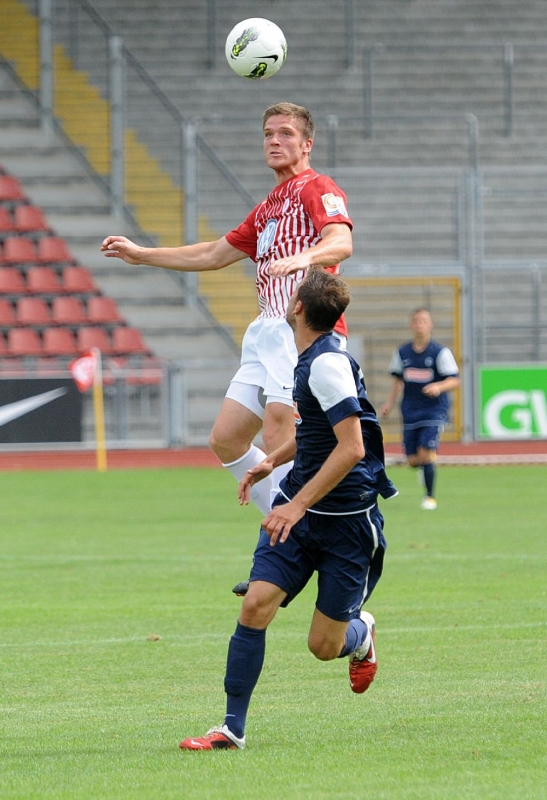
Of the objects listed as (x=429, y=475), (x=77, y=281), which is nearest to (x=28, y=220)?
(x=77, y=281)

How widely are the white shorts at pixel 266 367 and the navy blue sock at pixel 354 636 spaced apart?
5.56ft

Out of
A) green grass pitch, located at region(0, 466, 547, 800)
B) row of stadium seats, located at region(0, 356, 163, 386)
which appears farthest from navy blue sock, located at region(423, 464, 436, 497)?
row of stadium seats, located at region(0, 356, 163, 386)

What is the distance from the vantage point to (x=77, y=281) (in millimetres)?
25703

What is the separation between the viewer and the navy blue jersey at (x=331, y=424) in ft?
15.8

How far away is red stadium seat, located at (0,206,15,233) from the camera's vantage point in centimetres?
2584

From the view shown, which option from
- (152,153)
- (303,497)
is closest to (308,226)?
(303,497)

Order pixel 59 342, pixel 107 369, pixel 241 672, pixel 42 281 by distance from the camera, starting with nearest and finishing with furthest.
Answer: pixel 241 672 < pixel 107 369 < pixel 59 342 < pixel 42 281

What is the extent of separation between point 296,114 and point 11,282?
1909 centimetres

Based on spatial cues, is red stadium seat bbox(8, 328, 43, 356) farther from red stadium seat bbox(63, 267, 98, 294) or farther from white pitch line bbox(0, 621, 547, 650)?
white pitch line bbox(0, 621, 547, 650)

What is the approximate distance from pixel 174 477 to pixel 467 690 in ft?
45.8

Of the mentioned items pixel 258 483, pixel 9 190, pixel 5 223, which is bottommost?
pixel 258 483

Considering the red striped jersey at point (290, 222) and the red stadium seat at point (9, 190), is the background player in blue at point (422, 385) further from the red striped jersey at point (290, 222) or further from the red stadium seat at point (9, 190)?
the red stadium seat at point (9, 190)

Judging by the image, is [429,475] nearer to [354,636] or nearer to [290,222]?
[290,222]

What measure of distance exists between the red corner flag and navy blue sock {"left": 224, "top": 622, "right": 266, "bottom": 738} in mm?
16438
